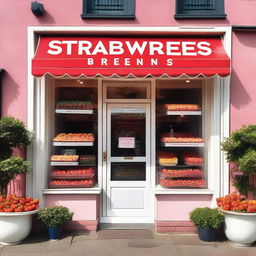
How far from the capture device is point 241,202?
588 cm

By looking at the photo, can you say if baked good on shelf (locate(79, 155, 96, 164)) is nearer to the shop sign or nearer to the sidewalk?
the sidewalk

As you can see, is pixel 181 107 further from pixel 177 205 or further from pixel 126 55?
pixel 177 205

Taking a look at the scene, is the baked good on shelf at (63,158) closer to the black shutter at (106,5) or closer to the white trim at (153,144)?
the white trim at (153,144)

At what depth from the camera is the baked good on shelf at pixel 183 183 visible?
22.0ft

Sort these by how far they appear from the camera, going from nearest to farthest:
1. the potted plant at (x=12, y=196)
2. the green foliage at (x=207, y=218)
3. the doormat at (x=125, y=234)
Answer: the potted plant at (x=12, y=196), the green foliage at (x=207, y=218), the doormat at (x=125, y=234)

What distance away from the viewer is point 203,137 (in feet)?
22.8

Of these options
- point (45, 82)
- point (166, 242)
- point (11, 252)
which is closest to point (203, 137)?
point (166, 242)

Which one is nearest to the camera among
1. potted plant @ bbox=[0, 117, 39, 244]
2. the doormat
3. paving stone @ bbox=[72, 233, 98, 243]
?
potted plant @ bbox=[0, 117, 39, 244]

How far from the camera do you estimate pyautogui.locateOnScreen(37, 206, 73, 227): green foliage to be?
596cm

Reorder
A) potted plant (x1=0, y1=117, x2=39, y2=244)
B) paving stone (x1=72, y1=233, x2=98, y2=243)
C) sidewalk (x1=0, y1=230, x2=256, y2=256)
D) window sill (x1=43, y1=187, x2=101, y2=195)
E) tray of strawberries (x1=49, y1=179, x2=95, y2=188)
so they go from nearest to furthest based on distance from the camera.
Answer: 1. sidewalk (x1=0, y1=230, x2=256, y2=256)
2. potted plant (x1=0, y1=117, x2=39, y2=244)
3. paving stone (x1=72, y1=233, x2=98, y2=243)
4. window sill (x1=43, y1=187, x2=101, y2=195)
5. tray of strawberries (x1=49, y1=179, x2=95, y2=188)

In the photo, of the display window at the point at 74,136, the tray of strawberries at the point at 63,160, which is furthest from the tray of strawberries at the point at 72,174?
the tray of strawberries at the point at 63,160

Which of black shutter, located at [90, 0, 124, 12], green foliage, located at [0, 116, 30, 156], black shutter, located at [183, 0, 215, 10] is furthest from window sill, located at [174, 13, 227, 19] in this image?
green foliage, located at [0, 116, 30, 156]

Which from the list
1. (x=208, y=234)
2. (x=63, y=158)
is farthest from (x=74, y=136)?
(x=208, y=234)

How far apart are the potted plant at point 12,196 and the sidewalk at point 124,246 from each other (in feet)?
0.92
